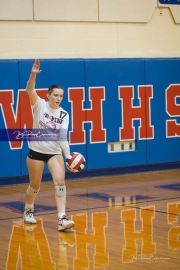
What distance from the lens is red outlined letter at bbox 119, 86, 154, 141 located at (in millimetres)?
13992

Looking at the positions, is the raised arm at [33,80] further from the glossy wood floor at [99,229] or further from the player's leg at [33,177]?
the glossy wood floor at [99,229]

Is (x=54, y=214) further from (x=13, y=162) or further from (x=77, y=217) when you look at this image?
(x=13, y=162)

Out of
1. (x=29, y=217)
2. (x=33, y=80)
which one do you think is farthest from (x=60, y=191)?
(x=33, y=80)

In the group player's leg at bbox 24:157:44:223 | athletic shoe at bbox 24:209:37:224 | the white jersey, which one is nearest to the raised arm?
the white jersey

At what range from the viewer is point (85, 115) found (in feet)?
44.4

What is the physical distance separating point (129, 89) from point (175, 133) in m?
1.54

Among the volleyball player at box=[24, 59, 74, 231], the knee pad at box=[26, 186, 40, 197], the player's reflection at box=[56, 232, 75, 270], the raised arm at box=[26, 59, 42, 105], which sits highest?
the raised arm at box=[26, 59, 42, 105]

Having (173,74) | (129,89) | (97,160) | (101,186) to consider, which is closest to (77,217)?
(101,186)

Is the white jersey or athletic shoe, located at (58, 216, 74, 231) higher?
the white jersey

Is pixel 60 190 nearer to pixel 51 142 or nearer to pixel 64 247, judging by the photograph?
pixel 51 142

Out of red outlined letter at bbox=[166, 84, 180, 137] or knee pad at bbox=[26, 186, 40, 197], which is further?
red outlined letter at bbox=[166, 84, 180, 137]

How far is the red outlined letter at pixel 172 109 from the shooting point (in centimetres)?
1457

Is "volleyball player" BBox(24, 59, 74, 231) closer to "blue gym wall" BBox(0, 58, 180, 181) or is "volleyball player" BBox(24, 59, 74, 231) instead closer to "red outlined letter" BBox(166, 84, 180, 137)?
"blue gym wall" BBox(0, 58, 180, 181)

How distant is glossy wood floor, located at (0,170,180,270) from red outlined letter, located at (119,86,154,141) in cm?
145
